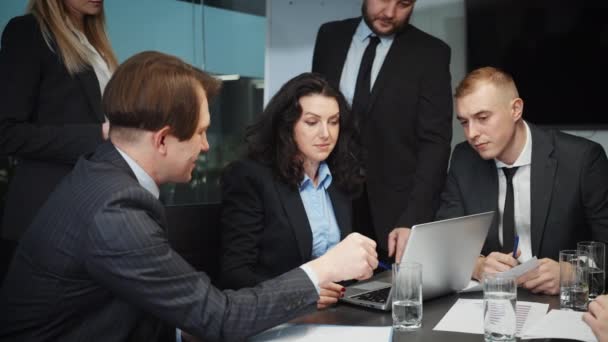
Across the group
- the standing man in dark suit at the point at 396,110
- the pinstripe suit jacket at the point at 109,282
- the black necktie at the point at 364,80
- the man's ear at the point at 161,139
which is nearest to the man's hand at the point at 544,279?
the pinstripe suit jacket at the point at 109,282

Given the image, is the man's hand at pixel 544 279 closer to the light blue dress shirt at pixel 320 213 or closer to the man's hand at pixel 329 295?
the man's hand at pixel 329 295

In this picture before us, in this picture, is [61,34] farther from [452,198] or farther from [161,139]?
[452,198]

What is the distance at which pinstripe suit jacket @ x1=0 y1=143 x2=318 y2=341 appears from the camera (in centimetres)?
117

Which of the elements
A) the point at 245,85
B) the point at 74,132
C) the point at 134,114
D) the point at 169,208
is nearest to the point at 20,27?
the point at 74,132

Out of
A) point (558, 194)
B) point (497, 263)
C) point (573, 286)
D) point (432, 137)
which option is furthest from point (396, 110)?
point (573, 286)

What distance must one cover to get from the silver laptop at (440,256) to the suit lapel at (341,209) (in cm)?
51

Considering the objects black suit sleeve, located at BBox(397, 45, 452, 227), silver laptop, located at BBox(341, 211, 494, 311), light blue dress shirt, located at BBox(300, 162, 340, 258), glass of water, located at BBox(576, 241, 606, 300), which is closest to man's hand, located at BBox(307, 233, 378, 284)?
silver laptop, located at BBox(341, 211, 494, 311)

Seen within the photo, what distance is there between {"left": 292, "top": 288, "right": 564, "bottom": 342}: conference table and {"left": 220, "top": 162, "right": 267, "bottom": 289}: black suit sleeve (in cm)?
54

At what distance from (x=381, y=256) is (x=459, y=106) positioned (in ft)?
2.81

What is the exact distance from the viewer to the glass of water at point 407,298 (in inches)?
55.8

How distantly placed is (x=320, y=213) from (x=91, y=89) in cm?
88

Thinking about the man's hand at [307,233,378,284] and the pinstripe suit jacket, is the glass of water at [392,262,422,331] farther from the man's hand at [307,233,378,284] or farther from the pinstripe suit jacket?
the pinstripe suit jacket

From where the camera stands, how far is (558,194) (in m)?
2.20

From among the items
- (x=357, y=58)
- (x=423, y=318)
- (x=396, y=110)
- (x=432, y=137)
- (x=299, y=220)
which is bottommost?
(x=423, y=318)
